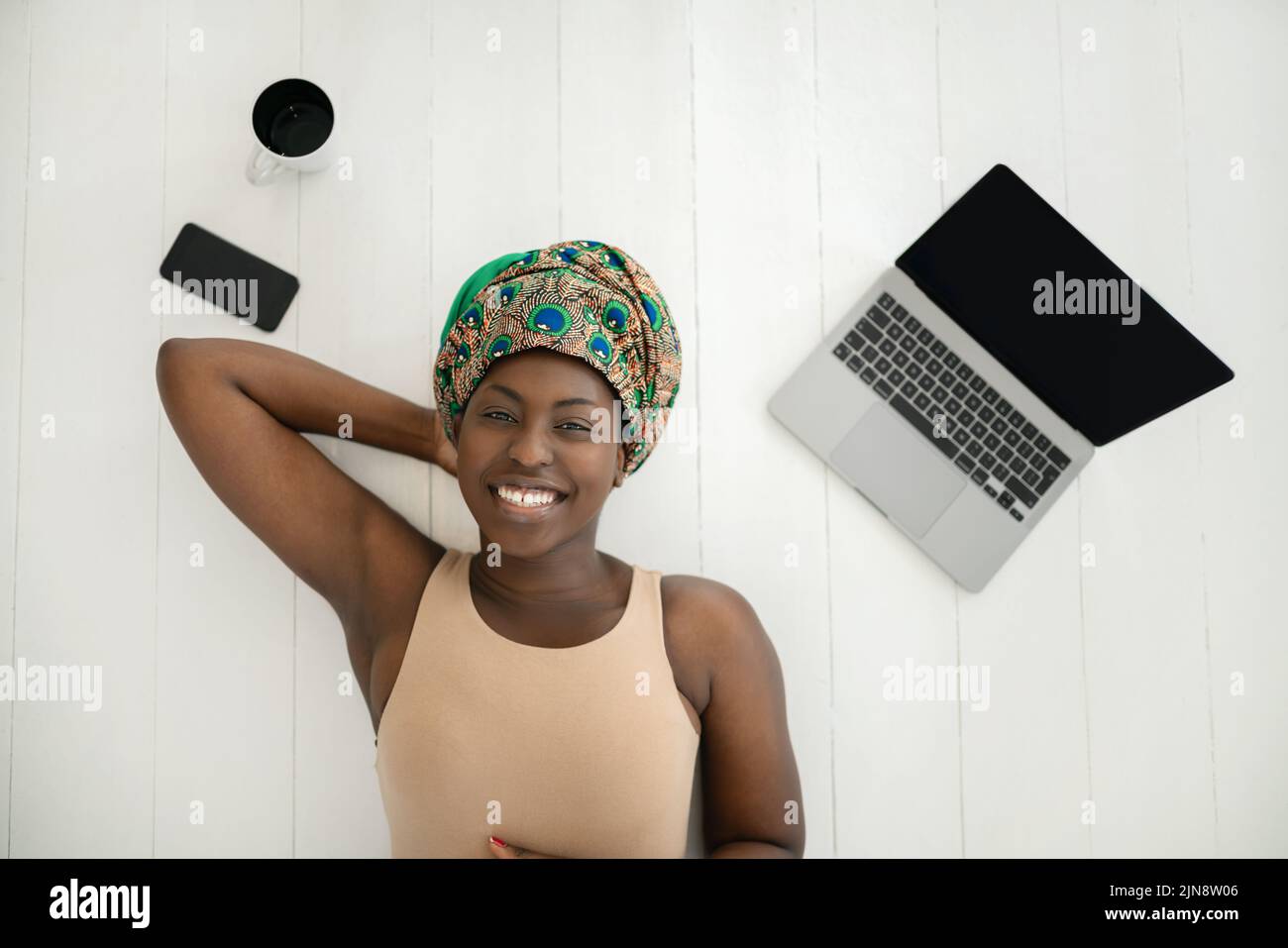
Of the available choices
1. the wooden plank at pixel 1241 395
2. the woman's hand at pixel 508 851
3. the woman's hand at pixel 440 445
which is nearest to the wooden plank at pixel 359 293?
the woman's hand at pixel 440 445

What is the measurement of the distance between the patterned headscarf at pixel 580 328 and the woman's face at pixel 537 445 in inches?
1.0

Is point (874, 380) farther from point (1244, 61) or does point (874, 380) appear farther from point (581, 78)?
point (1244, 61)

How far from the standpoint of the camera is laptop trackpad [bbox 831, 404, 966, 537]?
1.40m

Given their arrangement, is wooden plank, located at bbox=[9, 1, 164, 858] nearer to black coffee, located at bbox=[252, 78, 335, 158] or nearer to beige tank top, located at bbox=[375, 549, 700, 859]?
black coffee, located at bbox=[252, 78, 335, 158]

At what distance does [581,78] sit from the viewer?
1.46m

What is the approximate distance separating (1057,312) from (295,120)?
46.2 inches

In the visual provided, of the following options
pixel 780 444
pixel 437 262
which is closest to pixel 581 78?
pixel 437 262

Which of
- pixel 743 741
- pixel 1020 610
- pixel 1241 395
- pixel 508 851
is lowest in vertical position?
pixel 508 851

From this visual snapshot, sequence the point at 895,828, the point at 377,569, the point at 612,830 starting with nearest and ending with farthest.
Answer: the point at 612,830
the point at 377,569
the point at 895,828

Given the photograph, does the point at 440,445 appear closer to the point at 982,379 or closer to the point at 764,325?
the point at 764,325

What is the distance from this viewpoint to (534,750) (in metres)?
1.11

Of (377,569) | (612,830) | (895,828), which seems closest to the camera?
(612,830)

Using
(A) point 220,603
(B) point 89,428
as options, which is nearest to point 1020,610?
(A) point 220,603
